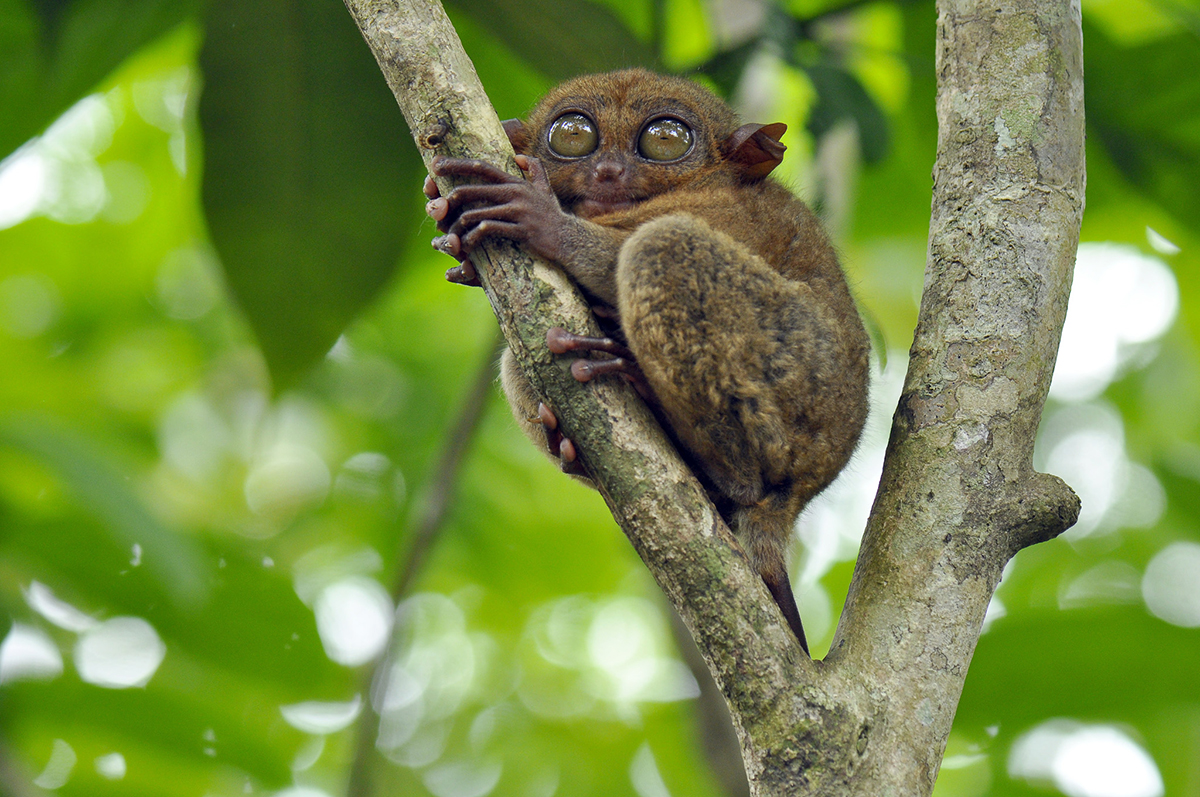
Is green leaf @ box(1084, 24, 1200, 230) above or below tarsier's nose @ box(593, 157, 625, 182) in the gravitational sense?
above

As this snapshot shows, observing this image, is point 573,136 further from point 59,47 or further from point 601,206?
point 59,47

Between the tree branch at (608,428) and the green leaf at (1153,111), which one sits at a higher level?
the green leaf at (1153,111)

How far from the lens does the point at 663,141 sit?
9.35ft

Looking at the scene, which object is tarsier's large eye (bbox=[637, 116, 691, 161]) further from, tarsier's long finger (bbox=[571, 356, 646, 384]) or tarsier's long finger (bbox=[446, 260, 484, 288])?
tarsier's long finger (bbox=[571, 356, 646, 384])

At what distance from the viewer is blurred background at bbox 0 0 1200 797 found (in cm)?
296

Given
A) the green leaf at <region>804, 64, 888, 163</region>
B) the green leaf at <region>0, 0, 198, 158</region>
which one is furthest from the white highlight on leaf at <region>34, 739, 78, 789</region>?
the green leaf at <region>804, 64, 888, 163</region>

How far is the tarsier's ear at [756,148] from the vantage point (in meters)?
2.66

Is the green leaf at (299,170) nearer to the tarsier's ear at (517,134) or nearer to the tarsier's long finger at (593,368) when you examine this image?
the tarsier's ear at (517,134)

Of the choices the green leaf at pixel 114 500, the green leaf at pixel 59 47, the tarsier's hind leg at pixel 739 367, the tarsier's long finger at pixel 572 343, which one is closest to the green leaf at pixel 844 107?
the tarsier's hind leg at pixel 739 367

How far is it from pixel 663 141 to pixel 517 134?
0.41 metres

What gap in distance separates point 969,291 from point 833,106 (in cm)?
145

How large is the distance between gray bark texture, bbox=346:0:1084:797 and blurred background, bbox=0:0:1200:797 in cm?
78

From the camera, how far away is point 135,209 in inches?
213

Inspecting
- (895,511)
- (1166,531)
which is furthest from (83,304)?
(1166,531)
